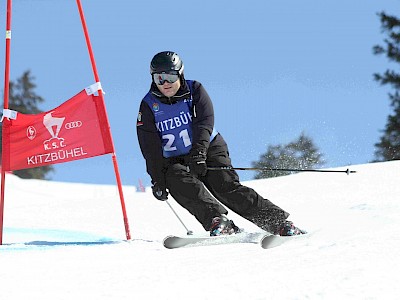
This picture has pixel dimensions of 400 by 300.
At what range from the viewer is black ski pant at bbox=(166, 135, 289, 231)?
14.9 feet

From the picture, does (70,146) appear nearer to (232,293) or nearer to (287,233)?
(287,233)

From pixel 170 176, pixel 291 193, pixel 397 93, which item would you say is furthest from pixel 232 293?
pixel 397 93

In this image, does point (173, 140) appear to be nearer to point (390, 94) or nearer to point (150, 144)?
point (150, 144)

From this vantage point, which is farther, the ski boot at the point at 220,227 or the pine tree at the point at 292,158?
the pine tree at the point at 292,158

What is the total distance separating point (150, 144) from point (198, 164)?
1.68ft

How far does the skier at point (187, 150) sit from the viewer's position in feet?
15.0

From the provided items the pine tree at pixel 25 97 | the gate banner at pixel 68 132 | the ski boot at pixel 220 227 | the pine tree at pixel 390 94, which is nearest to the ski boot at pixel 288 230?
the ski boot at pixel 220 227

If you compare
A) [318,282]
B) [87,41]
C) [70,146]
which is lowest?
[318,282]

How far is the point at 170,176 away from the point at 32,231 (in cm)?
332

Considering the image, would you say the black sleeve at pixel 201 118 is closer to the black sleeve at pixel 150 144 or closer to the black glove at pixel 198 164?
the black glove at pixel 198 164

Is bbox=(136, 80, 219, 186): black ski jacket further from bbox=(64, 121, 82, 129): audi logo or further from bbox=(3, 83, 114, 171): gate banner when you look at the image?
bbox=(64, 121, 82, 129): audi logo

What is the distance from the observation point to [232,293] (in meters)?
2.70

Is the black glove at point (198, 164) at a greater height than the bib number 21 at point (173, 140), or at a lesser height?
lesser

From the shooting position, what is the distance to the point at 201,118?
475 centimetres
